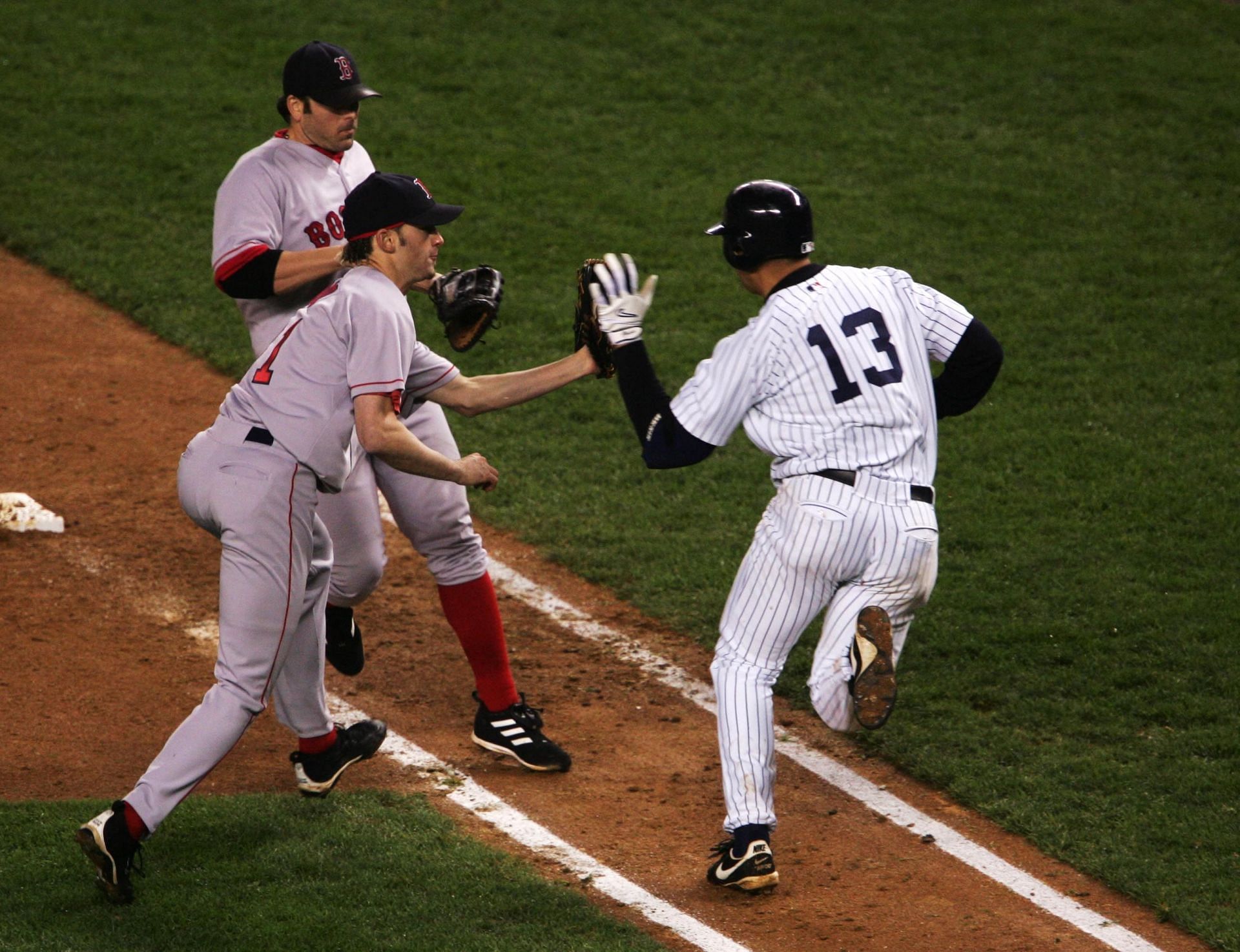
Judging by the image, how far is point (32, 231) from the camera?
365 inches

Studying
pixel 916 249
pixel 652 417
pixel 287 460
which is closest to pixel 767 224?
pixel 652 417

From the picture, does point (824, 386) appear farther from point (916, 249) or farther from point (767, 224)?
point (916, 249)

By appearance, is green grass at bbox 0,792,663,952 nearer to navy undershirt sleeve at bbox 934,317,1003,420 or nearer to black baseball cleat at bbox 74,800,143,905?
black baseball cleat at bbox 74,800,143,905

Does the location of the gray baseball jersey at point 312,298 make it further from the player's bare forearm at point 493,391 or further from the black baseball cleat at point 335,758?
the black baseball cleat at point 335,758

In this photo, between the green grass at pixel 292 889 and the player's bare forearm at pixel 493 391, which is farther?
the player's bare forearm at pixel 493 391

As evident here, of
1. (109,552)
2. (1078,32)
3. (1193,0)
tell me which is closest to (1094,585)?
(109,552)

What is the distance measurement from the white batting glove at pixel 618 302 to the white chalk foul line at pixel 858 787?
1607 millimetres

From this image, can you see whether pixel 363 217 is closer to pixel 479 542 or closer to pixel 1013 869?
pixel 479 542

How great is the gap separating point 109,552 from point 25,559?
31cm

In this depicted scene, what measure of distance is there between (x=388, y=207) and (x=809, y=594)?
1.46m

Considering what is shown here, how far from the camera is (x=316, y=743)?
14.9 feet

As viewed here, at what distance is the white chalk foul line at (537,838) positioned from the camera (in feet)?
12.9

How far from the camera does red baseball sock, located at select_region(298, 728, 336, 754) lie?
4.53 metres

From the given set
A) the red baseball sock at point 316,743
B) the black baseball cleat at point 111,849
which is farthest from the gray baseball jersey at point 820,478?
the black baseball cleat at point 111,849
